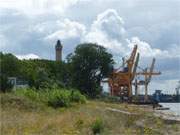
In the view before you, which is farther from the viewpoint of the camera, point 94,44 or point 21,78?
point 94,44

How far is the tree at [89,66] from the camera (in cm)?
8812

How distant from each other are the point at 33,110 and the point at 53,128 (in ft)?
33.3

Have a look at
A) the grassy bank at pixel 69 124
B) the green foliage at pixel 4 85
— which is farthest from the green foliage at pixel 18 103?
the green foliage at pixel 4 85

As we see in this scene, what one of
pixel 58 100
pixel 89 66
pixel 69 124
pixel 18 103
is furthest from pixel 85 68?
pixel 69 124

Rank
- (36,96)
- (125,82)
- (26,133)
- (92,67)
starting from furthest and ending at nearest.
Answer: (125,82)
(92,67)
(36,96)
(26,133)

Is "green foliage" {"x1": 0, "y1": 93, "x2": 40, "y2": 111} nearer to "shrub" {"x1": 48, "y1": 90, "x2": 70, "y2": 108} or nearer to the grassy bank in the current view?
the grassy bank

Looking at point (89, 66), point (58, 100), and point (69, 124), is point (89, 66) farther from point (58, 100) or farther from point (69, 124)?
point (69, 124)

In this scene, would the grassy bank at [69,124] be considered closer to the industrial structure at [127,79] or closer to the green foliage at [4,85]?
the green foliage at [4,85]

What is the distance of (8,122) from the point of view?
2148cm

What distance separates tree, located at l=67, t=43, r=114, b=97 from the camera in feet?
289

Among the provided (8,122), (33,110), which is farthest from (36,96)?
(8,122)

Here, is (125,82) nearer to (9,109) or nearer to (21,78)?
(21,78)

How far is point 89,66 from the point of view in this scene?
88.6 meters

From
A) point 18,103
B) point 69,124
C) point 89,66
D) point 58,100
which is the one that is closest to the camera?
point 69,124
